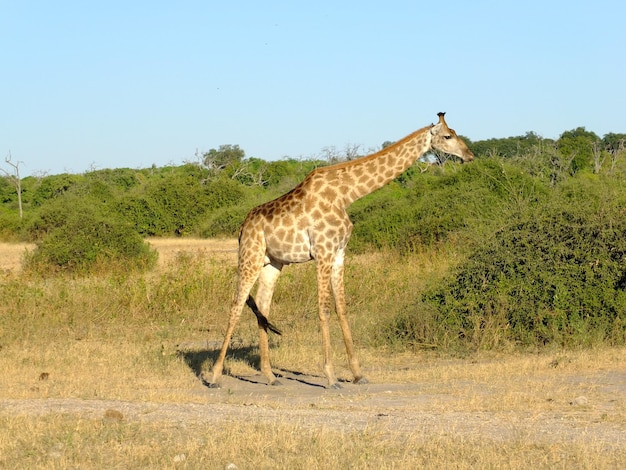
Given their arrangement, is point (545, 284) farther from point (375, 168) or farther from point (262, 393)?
point (262, 393)

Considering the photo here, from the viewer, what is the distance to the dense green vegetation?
11.9 meters

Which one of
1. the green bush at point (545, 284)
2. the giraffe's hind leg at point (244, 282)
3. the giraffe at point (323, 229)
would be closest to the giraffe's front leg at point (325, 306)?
the giraffe at point (323, 229)

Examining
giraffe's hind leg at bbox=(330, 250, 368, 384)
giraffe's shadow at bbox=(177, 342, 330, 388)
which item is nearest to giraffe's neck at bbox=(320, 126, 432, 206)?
giraffe's hind leg at bbox=(330, 250, 368, 384)

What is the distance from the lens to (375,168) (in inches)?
412

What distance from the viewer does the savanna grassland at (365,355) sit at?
650 cm

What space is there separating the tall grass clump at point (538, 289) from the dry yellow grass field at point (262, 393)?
0.46 meters

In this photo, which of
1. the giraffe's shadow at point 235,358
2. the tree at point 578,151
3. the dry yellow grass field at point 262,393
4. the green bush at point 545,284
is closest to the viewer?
the dry yellow grass field at point 262,393

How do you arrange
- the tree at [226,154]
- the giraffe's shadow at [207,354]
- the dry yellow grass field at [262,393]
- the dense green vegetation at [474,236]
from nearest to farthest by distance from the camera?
the dry yellow grass field at [262,393] → the giraffe's shadow at [207,354] → the dense green vegetation at [474,236] → the tree at [226,154]

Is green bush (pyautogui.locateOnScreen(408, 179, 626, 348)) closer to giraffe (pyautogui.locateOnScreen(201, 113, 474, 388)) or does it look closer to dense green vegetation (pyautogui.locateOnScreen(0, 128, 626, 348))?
dense green vegetation (pyautogui.locateOnScreen(0, 128, 626, 348))

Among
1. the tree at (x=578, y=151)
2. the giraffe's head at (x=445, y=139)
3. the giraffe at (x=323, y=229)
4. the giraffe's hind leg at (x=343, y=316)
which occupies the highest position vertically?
the tree at (x=578, y=151)

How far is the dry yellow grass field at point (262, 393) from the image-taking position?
6.36m

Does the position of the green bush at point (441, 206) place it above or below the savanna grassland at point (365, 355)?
above

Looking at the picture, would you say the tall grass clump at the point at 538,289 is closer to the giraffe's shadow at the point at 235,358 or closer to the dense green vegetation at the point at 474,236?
the dense green vegetation at the point at 474,236

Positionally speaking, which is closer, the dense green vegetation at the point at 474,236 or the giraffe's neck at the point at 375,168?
the giraffe's neck at the point at 375,168
